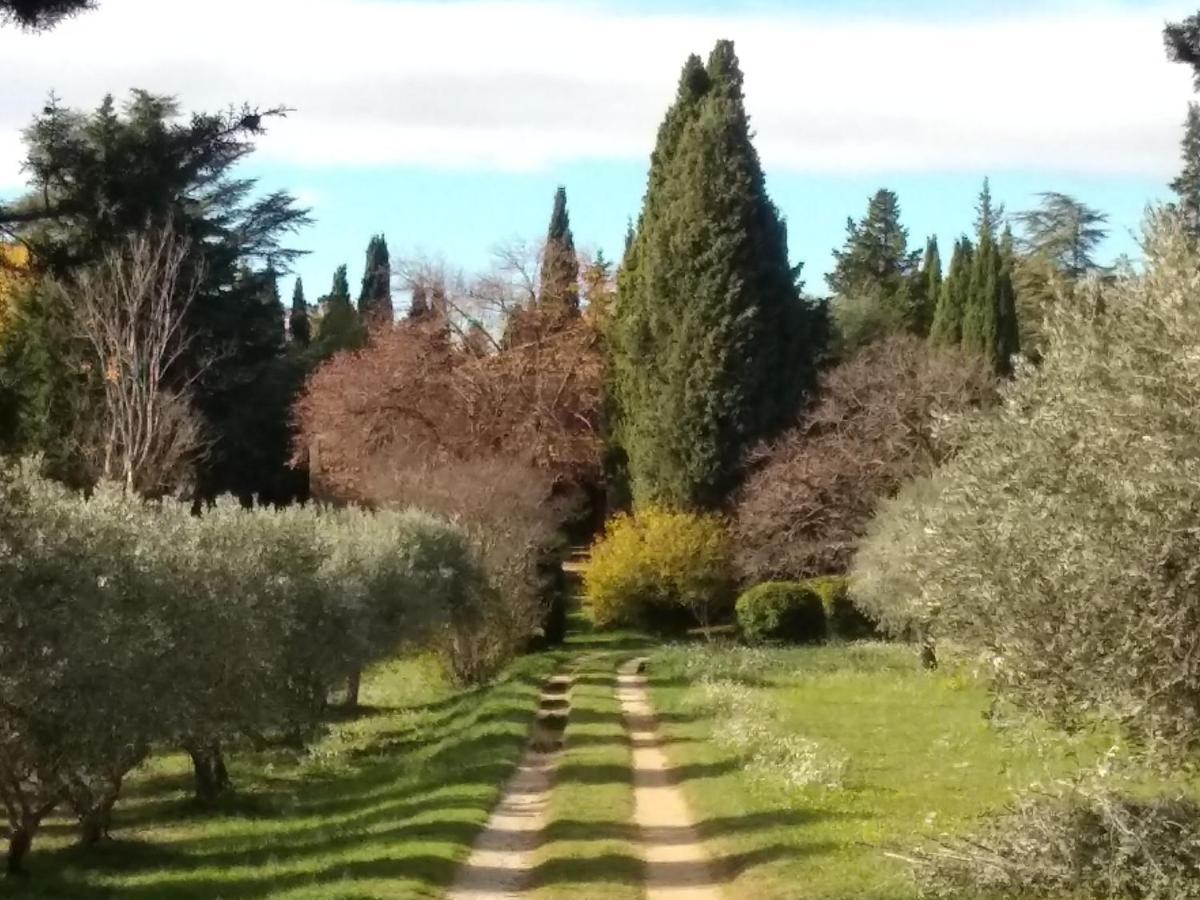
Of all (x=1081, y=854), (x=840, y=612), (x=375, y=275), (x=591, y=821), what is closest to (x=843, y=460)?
(x=840, y=612)

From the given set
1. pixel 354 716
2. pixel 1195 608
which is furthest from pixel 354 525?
pixel 1195 608

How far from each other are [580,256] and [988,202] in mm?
47439

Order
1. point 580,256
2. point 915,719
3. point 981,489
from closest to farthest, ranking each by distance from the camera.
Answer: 1. point 981,489
2. point 915,719
3. point 580,256

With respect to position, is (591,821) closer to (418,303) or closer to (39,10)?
(39,10)

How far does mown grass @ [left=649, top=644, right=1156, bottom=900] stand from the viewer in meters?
15.0

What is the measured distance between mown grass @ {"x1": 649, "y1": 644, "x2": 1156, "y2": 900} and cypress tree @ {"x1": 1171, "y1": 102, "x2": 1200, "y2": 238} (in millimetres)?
4467

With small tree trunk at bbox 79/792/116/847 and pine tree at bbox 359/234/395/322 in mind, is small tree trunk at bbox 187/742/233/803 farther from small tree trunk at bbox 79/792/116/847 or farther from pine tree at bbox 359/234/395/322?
pine tree at bbox 359/234/395/322

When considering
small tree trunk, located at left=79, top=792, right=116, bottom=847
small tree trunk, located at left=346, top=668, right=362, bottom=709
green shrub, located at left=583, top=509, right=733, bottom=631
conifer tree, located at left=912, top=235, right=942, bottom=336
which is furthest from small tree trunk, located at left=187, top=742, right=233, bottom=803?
conifer tree, located at left=912, top=235, right=942, bottom=336

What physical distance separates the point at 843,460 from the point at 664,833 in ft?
103

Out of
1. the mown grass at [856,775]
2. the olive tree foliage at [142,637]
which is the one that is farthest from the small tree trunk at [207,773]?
the mown grass at [856,775]

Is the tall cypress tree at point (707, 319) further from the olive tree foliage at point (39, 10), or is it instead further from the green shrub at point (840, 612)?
the olive tree foliage at point (39, 10)

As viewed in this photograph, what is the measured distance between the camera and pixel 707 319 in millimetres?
55781

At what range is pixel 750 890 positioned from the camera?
581 inches

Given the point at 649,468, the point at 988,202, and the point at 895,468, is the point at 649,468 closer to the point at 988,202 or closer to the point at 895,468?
the point at 895,468
